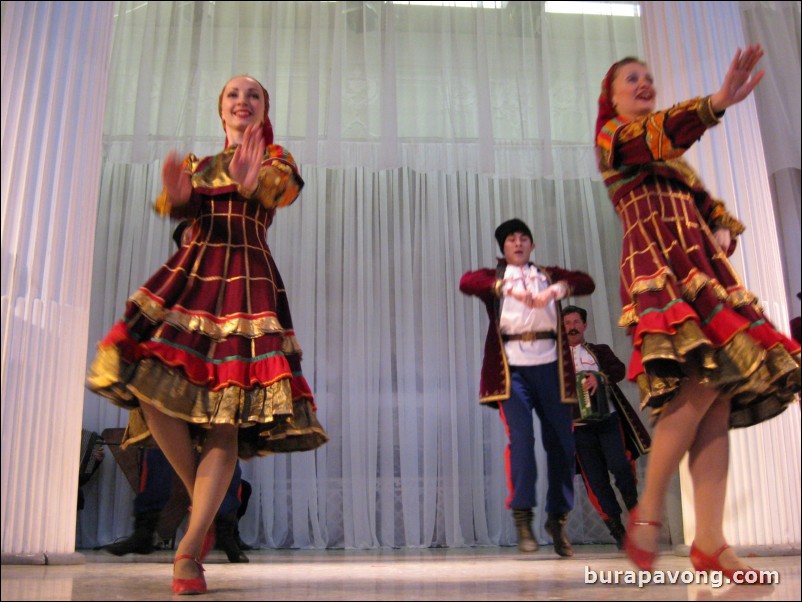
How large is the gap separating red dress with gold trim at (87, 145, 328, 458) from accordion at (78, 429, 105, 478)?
2.70 m

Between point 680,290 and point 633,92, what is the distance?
62 centimetres

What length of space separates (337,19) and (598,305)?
2555mm

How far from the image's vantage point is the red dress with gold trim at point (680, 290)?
6.31 feet

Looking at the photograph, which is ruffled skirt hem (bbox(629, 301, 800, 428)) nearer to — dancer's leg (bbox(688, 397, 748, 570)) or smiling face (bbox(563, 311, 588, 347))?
dancer's leg (bbox(688, 397, 748, 570))

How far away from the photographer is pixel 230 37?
206 inches

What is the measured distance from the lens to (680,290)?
79.0 inches

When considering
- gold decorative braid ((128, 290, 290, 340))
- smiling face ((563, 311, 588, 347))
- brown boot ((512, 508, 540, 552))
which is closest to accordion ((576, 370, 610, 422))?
smiling face ((563, 311, 588, 347))

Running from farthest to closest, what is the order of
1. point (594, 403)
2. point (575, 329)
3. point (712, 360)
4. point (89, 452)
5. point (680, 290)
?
point (89, 452) → point (575, 329) → point (594, 403) → point (680, 290) → point (712, 360)

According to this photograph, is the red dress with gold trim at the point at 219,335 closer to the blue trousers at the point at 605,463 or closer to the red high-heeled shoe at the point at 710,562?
the red high-heeled shoe at the point at 710,562

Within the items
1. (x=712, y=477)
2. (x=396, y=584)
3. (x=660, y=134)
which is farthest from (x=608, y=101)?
(x=396, y=584)

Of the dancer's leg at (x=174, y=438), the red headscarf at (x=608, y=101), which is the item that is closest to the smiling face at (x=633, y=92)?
the red headscarf at (x=608, y=101)

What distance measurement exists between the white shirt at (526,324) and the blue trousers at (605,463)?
0.94m

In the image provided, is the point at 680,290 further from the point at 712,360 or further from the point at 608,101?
the point at 608,101

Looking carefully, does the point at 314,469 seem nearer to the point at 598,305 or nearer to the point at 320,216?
the point at 320,216
